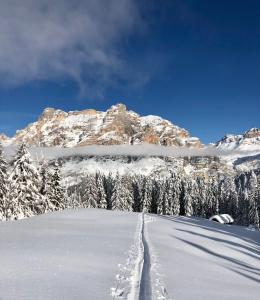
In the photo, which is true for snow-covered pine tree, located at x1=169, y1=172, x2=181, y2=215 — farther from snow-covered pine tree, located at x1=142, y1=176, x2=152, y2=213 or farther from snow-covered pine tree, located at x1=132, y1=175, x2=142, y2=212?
snow-covered pine tree, located at x1=132, y1=175, x2=142, y2=212

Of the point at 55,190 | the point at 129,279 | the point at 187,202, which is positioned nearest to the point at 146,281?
the point at 129,279

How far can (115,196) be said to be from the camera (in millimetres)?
119000

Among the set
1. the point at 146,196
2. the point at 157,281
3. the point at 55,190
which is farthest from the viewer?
the point at 146,196

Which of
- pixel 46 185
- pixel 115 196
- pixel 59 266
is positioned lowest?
pixel 59 266

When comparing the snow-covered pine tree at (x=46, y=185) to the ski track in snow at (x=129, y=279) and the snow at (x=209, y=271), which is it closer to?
the snow at (x=209, y=271)

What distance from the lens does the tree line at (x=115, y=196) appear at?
51.2 m

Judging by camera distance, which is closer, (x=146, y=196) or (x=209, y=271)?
(x=209, y=271)

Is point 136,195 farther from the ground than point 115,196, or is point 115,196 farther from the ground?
point 136,195

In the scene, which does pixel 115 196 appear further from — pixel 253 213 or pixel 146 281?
pixel 146 281

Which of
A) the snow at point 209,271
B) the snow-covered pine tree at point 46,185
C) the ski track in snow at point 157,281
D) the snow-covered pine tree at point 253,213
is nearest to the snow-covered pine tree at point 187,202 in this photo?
the snow-covered pine tree at point 253,213

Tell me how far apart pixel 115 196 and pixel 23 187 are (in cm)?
6912

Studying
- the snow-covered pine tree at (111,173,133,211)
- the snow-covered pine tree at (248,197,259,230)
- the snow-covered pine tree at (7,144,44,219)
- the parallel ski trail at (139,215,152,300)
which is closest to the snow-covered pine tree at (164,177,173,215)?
the snow-covered pine tree at (111,173,133,211)

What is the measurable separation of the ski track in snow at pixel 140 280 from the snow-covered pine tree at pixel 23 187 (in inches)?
1291

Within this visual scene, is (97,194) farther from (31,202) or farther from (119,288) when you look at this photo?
(119,288)
